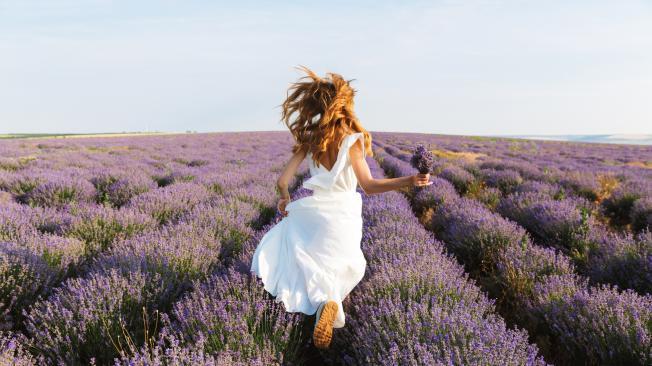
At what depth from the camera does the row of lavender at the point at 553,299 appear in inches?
73.5

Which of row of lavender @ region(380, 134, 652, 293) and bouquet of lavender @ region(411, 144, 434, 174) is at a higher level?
bouquet of lavender @ region(411, 144, 434, 174)

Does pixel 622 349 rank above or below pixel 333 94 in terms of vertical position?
below

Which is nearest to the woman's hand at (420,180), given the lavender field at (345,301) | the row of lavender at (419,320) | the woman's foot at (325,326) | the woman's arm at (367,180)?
the woman's arm at (367,180)

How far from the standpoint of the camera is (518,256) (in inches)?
120

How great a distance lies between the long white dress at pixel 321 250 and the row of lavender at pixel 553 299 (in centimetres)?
120

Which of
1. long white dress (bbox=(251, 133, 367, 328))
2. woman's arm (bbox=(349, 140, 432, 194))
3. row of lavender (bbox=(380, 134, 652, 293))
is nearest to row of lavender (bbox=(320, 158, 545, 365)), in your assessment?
long white dress (bbox=(251, 133, 367, 328))

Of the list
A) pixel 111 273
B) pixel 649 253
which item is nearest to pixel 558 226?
pixel 649 253

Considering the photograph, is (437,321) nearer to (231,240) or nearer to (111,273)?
(111,273)

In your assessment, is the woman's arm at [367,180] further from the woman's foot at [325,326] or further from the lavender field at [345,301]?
the woman's foot at [325,326]

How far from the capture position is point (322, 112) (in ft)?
7.13

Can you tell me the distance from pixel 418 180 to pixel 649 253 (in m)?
2.31

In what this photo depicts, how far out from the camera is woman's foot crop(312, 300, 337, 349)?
192 cm

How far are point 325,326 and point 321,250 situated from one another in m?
0.41

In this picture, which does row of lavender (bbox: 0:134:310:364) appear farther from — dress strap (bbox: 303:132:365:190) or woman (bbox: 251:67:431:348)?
dress strap (bbox: 303:132:365:190)
